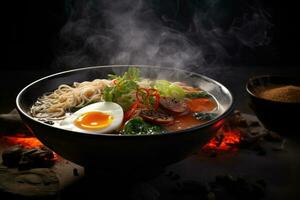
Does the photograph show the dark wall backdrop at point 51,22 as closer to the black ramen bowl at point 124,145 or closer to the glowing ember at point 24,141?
the glowing ember at point 24,141

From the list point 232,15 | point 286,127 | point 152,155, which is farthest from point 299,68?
point 152,155

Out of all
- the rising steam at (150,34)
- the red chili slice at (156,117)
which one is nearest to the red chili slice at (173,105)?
the red chili slice at (156,117)

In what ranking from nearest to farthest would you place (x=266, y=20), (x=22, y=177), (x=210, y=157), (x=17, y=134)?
(x=22, y=177)
(x=210, y=157)
(x=17, y=134)
(x=266, y=20)

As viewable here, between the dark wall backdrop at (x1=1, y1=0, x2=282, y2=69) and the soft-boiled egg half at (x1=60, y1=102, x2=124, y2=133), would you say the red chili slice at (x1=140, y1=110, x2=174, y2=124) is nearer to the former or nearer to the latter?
the soft-boiled egg half at (x1=60, y1=102, x2=124, y2=133)

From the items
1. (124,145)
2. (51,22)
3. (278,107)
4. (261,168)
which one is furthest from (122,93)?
(51,22)

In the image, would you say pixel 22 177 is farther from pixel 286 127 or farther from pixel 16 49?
pixel 16 49

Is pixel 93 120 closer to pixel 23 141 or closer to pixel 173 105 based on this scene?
pixel 173 105
